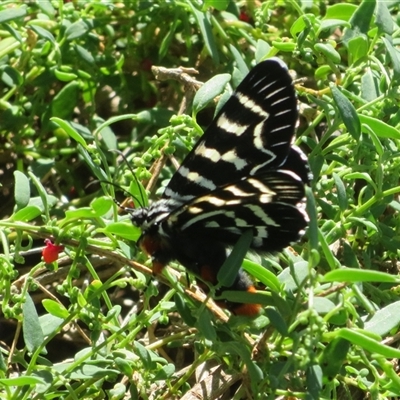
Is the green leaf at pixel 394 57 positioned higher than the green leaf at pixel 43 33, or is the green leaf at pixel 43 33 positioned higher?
the green leaf at pixel 394 57

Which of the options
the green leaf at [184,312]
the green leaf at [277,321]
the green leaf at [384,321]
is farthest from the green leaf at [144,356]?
the green leaf at [384,321]

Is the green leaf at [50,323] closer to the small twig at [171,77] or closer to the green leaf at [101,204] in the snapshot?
the green leaf at [101,204]

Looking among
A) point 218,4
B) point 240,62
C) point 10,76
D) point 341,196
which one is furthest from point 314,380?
point 10,76

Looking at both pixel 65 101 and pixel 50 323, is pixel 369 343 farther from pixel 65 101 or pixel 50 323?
pixel 65 101

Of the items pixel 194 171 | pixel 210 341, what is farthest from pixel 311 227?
pixel 194 171

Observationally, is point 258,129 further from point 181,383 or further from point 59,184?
point 59,184
